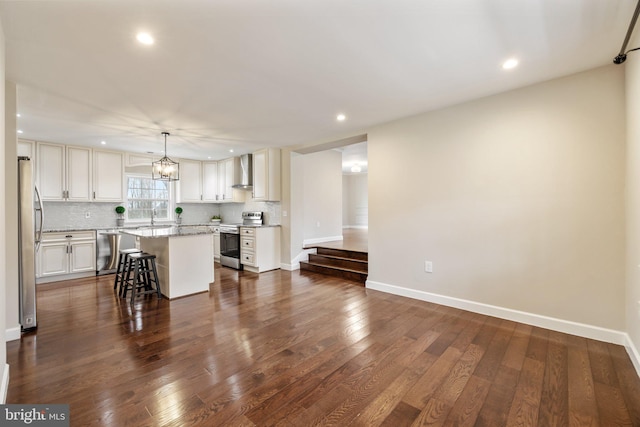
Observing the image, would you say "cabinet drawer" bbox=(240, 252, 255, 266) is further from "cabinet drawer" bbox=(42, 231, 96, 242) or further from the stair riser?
"cabinet drawer" bbox=(42, 231, 96, 242)

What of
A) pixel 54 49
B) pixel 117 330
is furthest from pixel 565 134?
pixel 117 330

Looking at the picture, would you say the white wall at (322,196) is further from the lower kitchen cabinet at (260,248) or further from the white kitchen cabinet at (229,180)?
the white kitchen cabinet at (229,180)

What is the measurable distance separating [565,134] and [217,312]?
4.12 metres

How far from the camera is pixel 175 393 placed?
178cm

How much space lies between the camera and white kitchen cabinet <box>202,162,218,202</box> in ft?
22.5

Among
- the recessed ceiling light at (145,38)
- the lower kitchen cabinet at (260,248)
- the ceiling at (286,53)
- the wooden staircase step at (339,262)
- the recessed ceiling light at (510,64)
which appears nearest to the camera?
the ceiling at (286,53)

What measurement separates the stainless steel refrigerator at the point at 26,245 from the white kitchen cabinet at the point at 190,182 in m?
3.71

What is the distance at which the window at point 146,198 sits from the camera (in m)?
6.04

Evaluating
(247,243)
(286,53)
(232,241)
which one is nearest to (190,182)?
(232,241)

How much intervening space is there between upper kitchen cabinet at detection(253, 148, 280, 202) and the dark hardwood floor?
2722mm

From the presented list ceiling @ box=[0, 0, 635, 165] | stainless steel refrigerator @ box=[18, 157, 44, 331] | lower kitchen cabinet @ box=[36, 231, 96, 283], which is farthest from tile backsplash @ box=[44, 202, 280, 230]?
stainless steel refrigerator @ box=[18, 157, 44, 331]

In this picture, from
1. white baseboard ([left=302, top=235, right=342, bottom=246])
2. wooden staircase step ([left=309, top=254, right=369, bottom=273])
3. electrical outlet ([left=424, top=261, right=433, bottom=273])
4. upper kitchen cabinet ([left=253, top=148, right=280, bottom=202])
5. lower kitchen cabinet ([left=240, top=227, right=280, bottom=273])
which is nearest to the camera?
electrical outlet ([left=424, top=261, right=433, bottom=273])

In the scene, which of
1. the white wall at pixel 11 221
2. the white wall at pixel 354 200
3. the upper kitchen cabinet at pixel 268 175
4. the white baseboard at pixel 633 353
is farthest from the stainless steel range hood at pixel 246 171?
the white baseboard at pixel 633 353

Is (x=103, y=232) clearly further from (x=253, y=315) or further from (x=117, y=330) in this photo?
(x=253, y=315)
